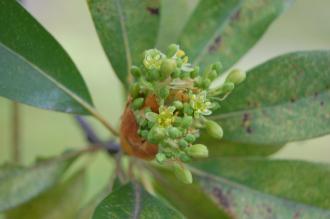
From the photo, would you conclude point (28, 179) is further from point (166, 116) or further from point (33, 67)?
point (166, 116)

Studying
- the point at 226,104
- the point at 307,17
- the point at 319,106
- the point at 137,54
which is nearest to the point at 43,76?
the point at 137,54

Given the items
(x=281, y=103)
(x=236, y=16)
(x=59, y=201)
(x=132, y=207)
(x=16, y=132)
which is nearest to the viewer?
(x=132, y=207)

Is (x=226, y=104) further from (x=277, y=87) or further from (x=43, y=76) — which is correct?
(x=43, y=76)

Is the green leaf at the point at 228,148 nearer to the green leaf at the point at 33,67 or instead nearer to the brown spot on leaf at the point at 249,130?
the brown spot on leaf at the point at 249,130

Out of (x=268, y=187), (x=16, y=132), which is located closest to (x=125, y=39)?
(x=268, y=187)

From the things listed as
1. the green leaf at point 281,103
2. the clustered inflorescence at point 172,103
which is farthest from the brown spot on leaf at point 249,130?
the clustered inflorescence at point 172,103

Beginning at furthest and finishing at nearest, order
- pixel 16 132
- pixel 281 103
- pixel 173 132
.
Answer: pixel 16 132, pixel 281 103, pixel 173 132

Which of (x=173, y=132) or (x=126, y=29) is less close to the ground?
(x=126, y=29)
